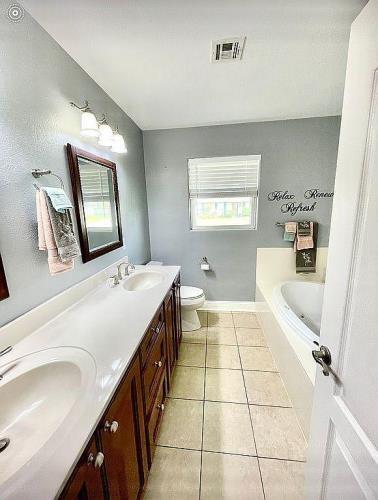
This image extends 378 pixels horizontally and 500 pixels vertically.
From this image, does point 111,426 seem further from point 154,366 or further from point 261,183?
point 261,183

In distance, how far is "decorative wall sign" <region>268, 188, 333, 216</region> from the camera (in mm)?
2514

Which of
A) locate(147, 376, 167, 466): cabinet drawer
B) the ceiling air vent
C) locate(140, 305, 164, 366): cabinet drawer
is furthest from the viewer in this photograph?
the ceiling air vent

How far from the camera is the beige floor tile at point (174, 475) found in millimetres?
1106

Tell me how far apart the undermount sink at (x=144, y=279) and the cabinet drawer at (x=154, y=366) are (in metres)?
0.56

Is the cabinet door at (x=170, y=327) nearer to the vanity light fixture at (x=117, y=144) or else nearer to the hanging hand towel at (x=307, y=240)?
the vanity light fixture at (x=117, y=144)

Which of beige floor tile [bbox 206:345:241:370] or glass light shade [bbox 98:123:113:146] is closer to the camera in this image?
glass light shade [bbox 98:123:113:146]

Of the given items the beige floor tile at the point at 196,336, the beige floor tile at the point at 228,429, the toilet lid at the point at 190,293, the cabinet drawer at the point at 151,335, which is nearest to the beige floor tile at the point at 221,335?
the beige floor tile at the point at 196,336

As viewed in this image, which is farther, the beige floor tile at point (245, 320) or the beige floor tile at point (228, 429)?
the beige floor tile at point (245, 320)

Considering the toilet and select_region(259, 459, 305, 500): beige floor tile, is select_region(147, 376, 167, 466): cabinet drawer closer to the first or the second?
select_region(259, 459, 305, 500): beige floor tile

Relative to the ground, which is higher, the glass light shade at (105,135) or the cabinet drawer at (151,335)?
the glass light shade at (105,135)

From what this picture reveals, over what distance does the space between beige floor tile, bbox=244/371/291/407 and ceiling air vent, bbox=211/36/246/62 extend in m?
2.46

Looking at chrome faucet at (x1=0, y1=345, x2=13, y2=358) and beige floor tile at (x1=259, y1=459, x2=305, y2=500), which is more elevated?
chrome faucet at (x1=0, y1=345, x2=13, y2=358)

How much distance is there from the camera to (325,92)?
6.13 ft

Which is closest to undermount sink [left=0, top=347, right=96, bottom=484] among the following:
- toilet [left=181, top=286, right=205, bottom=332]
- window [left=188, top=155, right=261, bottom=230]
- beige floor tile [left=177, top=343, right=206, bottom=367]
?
beige floor tile [left=177, top=343, right=206, bottom=367]
